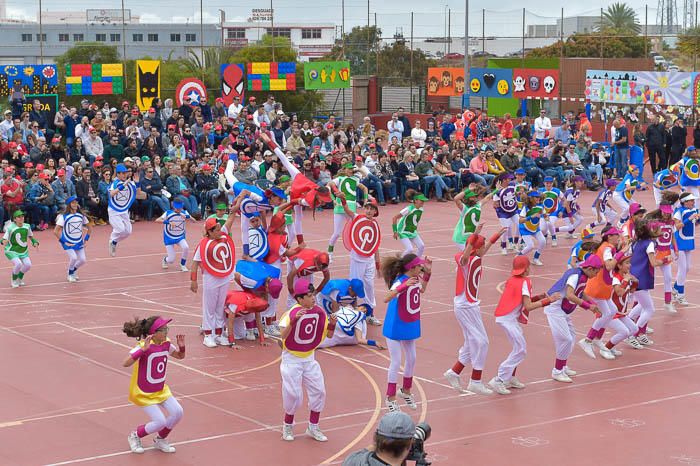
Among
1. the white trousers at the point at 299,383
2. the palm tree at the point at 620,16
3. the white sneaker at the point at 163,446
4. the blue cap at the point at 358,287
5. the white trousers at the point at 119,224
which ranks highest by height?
the palm tree at the point at 620,16

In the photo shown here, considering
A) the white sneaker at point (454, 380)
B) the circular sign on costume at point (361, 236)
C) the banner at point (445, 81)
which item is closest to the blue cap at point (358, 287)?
the circular sign on costume at point (361, 236)

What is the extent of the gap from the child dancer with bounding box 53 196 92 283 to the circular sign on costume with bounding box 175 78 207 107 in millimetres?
15083

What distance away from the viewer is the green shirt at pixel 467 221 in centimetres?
1978

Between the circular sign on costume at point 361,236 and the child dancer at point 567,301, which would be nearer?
the child dancer at point 567,301

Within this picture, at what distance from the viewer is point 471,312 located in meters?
14.1

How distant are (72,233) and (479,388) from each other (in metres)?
10.0

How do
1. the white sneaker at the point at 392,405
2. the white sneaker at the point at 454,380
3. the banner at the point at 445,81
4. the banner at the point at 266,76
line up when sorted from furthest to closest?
the banner at the point at 445,81
the banner at the point at 266,76
the white sneaker at the point at 454,380
the white sneaker at the point at 392,405

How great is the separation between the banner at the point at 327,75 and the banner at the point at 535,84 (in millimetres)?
6461

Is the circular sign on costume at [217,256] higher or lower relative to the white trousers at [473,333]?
higher

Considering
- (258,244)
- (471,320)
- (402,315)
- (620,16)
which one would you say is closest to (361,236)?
(258,244)

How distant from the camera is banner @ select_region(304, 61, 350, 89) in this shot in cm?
4212

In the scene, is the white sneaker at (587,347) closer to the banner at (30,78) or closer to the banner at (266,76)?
the banner at (30,78)

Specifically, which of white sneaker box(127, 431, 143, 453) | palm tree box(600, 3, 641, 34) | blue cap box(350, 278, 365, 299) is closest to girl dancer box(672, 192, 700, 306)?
blue cap box(350, 278, 365, 299)

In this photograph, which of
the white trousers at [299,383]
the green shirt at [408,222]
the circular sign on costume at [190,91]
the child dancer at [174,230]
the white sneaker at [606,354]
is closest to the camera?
the white trousers at [299,383]
